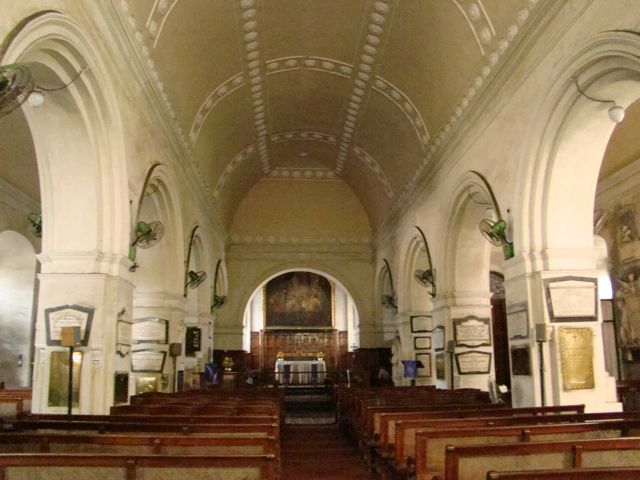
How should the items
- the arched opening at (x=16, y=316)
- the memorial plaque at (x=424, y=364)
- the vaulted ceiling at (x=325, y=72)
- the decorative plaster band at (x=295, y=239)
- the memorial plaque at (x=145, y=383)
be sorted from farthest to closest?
1. the decorative plaster band at (x=295, y=239)
2. the memorial plaque at (x=424, y=364)
3. the arched opening at (x=16, y=316)
4. the memorial plaque at (x=145, y=383)
5. the vaulted ceiling at (x=325, y=72)

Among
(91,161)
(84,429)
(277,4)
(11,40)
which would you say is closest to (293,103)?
(277,4)

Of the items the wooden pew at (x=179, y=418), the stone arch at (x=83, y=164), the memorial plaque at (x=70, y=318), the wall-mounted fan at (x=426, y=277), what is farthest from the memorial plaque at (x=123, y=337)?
the wall-mounted fan at (x=426, y=277)

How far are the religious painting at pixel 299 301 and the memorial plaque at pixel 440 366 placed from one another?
1364 cm

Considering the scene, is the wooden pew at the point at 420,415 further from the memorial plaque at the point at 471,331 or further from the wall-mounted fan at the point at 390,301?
the wall-mounted fan at the point at 390,301

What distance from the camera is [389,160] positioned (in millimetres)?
17453

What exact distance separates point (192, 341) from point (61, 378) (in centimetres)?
796

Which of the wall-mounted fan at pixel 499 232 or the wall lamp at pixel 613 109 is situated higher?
the wall lamp at pixel 613 109

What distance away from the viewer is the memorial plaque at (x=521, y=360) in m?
9.09

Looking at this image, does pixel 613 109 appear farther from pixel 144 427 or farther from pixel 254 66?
pixel 254 66

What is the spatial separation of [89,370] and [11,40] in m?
4.32

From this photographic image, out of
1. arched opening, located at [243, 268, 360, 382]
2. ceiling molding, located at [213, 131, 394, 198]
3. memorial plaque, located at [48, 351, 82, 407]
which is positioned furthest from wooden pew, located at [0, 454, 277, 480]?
arched opening, located at [243, 268, 360, 382]

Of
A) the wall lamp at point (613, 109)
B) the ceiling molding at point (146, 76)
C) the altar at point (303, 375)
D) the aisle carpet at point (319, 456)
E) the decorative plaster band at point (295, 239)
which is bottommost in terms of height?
the aisle carpet at point (319, 456)

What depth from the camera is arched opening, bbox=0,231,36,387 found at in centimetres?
1491

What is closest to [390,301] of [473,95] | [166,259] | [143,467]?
[166,259]
